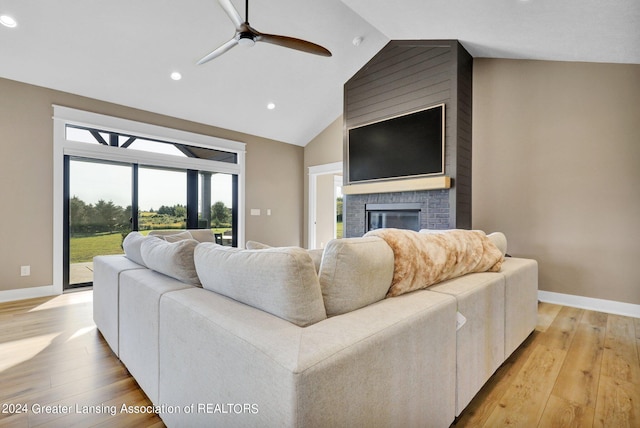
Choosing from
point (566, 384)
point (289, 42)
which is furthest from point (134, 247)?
point (566, 384)

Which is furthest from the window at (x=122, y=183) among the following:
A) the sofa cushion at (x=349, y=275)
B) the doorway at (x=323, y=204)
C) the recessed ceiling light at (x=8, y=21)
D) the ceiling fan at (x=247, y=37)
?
the sofa cushion at (x=349, y=275)

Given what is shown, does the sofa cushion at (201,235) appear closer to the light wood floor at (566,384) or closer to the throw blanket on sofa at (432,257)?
the throw blanket on sofa at (432,257)

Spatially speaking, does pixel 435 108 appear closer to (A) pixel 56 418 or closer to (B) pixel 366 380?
(B) pixel 366 380

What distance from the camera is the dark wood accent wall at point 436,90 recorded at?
3719 millimetres

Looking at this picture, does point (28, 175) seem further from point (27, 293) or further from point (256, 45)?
point (256, 45)

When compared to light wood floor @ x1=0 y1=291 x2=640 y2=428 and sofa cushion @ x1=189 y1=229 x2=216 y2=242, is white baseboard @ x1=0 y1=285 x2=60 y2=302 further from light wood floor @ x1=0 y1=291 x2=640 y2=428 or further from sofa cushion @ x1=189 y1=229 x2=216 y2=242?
sofa cushion @ x1=189 y1=229 x2=216 y2=242

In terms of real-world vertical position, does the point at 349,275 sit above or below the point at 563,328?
above

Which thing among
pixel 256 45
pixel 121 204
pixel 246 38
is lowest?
pixel 121 204

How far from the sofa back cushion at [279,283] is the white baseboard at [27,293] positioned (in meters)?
3.85

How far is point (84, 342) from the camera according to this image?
2.30m

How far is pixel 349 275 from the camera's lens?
3.72 feet

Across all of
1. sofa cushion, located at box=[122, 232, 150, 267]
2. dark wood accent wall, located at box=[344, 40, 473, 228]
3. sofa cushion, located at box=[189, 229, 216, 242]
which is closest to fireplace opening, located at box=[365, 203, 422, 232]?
dark wood accent wall, located at box=[344, 40, 473, 228]

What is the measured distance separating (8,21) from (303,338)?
165 inches

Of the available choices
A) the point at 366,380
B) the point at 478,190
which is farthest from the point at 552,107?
the point at 366,380
